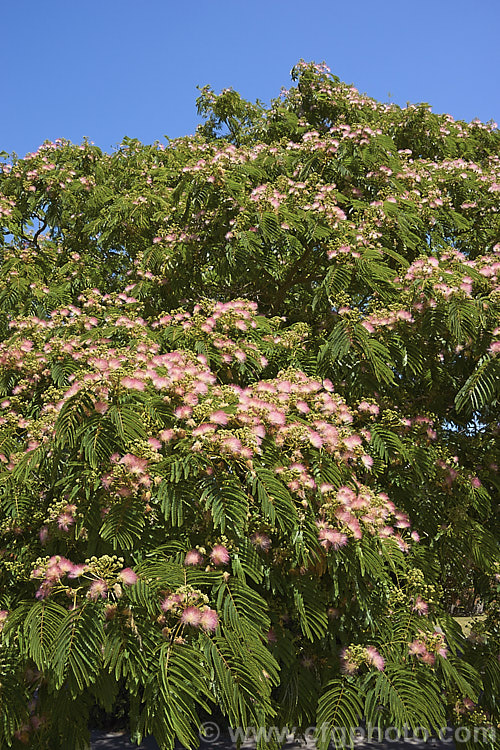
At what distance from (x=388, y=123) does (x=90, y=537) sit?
8262mm

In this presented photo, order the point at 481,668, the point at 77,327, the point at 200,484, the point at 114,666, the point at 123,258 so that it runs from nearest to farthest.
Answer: the point at 114,666
the point at 200,484
the point at 481,668
the point at 77,327
the point at 123,258

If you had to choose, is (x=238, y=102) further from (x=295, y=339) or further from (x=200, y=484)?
(x=200, y=484)

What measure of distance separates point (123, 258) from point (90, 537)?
5850mm

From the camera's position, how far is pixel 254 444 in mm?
3641

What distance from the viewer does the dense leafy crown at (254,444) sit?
3404mm

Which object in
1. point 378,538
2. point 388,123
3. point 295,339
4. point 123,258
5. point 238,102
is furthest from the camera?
point 238,102

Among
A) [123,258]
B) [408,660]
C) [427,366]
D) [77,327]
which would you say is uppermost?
[123,258]

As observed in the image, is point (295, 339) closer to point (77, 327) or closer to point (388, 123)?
point (77, 327)

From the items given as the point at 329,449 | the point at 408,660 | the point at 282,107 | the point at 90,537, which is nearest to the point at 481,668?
the point at 408,660

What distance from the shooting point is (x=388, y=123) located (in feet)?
32.2

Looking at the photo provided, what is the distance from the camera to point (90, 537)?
375 cm

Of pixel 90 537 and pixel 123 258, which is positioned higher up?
pixel 123 258

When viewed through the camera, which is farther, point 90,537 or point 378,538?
point 378,538

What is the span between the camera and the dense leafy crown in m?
3.40
